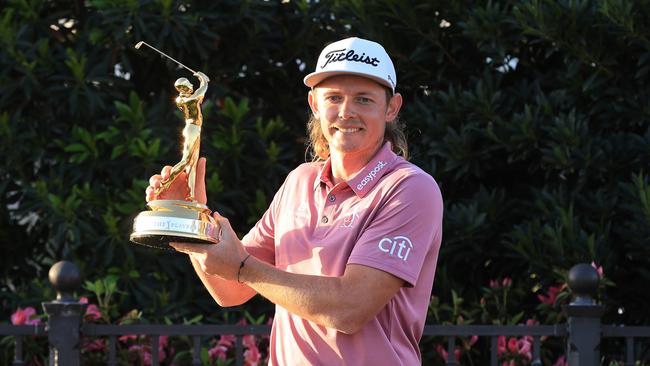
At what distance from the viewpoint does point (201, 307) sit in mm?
6281

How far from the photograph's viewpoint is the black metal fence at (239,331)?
5273mm

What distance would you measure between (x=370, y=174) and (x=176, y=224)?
1.68 feet

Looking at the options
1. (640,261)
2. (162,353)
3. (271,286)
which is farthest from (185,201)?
(640,261)

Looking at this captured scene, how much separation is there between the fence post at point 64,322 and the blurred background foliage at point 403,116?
60 centimetres

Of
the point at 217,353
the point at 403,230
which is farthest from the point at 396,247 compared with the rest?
the point at 217,353

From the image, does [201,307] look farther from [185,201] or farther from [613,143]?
[185,201]

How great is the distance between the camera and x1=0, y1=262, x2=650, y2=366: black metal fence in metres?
5.27

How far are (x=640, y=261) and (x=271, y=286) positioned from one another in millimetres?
3463

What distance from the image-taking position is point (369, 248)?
295 centimetres

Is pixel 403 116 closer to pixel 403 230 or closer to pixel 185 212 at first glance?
pixel 403 230

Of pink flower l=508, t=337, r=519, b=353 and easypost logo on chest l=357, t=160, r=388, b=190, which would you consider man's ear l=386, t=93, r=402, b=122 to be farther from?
pink flower l=508, t=337, r=519, b=353

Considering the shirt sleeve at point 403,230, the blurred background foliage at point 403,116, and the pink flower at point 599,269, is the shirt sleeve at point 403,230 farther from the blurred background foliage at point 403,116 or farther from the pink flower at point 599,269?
the blurred background foliage at point 403,116

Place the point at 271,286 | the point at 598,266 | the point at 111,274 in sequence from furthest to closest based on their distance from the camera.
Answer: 1. the point at 111,274
2. the point at 598,266
3. the point at 271,286

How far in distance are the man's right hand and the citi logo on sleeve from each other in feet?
1.70
